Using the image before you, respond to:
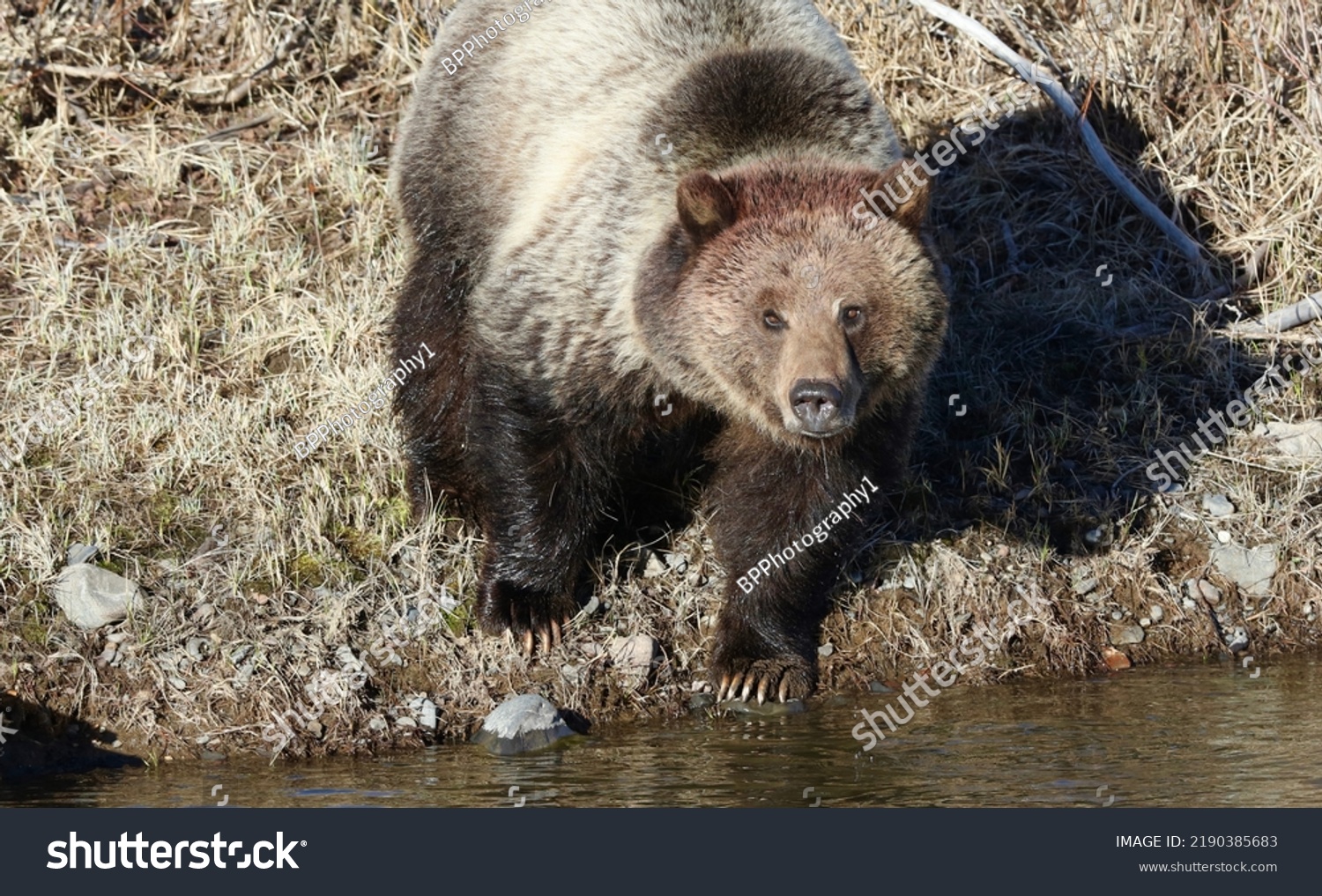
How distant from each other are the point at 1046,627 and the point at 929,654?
1.66 feet

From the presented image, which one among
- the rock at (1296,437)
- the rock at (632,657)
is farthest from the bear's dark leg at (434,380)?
the rock at (1296,437)

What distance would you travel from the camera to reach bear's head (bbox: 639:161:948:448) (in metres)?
5.57

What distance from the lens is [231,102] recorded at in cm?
941

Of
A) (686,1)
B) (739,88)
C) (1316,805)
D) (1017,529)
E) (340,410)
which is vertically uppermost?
(686,1)

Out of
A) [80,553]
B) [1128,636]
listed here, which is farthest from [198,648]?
[1128,636]

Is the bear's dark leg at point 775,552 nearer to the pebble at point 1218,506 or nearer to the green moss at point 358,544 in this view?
the green moss at point 358,544

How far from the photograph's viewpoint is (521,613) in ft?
21.6

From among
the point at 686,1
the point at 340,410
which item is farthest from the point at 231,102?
the point at 686,1

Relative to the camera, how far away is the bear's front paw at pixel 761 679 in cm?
650

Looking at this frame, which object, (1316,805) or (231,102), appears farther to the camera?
(231,102)

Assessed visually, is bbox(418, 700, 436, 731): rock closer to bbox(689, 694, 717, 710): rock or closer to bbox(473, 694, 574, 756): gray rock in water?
bbox(473, 694, 574, 756): gray rock in water

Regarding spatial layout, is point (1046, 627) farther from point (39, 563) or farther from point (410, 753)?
point (39, 563)

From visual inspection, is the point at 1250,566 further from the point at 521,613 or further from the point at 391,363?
the point at 391,363

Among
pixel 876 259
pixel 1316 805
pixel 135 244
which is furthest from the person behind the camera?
pixel 135 244
